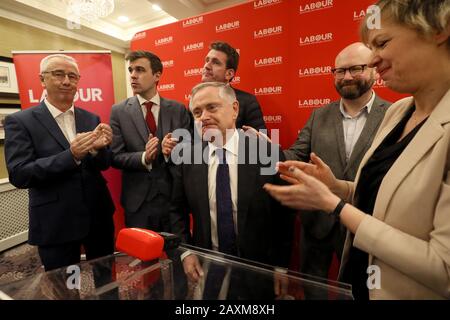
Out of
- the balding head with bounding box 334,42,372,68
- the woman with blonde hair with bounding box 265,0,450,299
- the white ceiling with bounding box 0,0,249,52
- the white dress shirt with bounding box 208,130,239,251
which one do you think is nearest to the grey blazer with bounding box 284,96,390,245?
the balding head with bounding box 334,42,372,68

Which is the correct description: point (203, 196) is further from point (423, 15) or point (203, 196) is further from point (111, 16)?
point (111, 16)

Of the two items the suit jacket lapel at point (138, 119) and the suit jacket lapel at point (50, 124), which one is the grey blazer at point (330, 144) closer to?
the suit jacket lapel at point (138, 119)

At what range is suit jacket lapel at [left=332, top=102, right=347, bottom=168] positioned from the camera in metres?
1.74

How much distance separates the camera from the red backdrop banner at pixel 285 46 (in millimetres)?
2428

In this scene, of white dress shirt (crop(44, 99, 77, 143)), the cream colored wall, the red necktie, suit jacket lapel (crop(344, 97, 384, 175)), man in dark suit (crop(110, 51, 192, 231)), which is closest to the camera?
suit jacket lapel (crop(344, 97, 384, 175))

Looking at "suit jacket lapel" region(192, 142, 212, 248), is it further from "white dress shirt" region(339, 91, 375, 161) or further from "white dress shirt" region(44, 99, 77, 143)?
"white dress shirt" region(44, 99, 77, 143)

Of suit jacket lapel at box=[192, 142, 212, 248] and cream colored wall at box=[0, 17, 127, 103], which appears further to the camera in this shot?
cream colored wall at box=[0, 17, 127, 103]

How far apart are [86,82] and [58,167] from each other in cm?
151

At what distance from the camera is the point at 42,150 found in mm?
1806

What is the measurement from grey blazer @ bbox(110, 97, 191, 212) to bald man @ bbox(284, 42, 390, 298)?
996mm

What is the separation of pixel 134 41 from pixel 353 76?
10.7 ft
